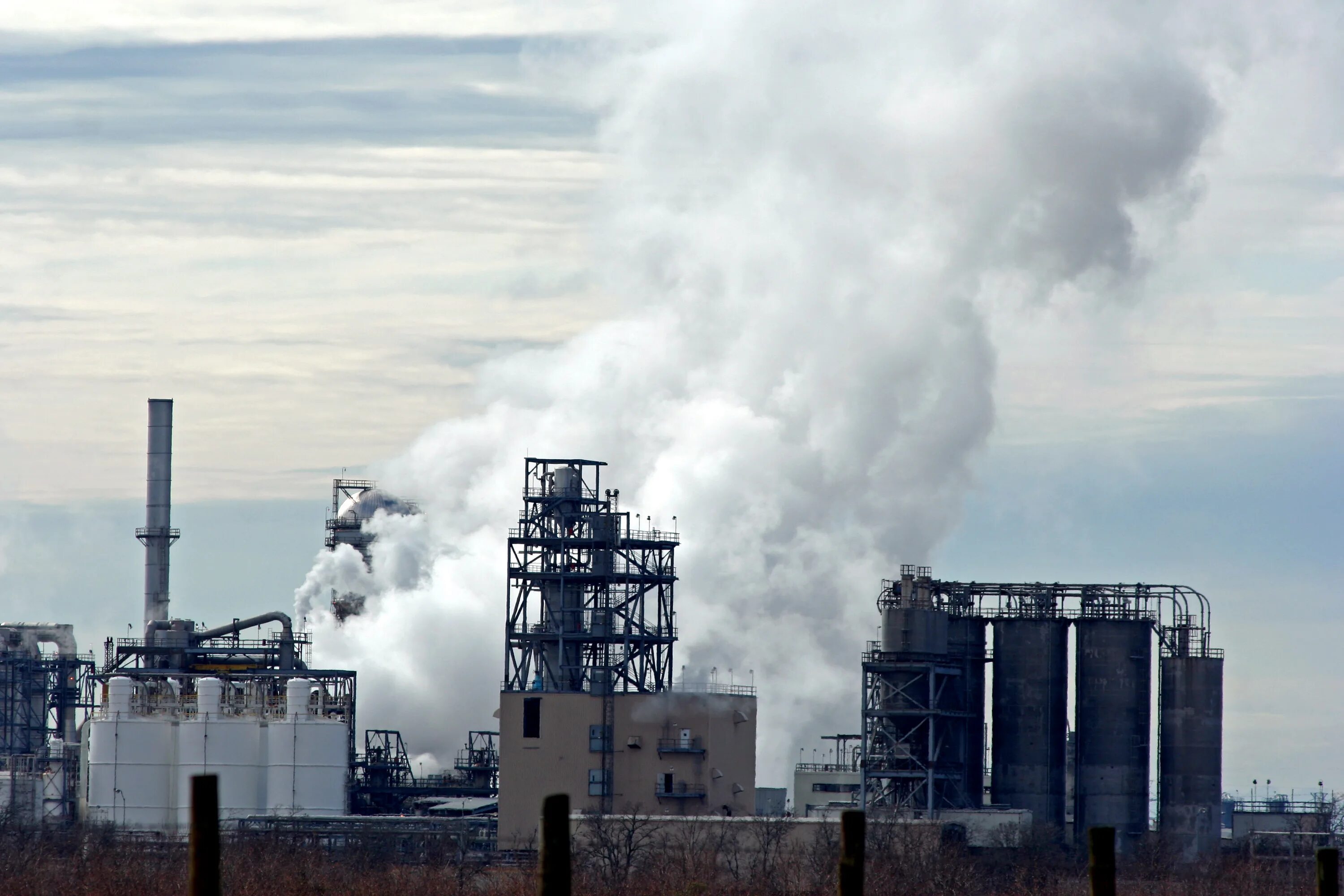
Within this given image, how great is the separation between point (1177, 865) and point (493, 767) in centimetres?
3554

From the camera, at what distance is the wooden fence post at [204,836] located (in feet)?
59.3

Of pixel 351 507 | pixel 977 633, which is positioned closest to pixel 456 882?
pixel 977 633

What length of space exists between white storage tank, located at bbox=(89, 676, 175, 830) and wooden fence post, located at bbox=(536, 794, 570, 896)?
78.2 metres

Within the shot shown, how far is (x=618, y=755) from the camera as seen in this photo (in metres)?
88.4

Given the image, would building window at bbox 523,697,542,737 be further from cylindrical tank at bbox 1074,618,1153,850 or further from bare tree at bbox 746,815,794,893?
cylindrical tank at bbox 1074,618,1153,850

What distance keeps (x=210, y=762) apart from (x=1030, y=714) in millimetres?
37900

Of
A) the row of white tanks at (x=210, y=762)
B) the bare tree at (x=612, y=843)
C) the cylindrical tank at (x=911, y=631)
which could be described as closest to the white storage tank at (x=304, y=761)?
the row of white tanks at (x=210, y=762)

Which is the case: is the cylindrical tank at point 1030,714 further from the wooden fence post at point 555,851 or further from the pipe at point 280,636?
the wooden fence post at point 555,851

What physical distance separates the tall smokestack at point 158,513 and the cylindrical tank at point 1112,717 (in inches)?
2003

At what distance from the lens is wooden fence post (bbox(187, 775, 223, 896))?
18078 millimetres

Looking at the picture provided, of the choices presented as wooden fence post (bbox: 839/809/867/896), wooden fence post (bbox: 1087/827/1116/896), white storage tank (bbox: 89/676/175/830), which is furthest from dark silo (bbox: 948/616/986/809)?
wooden fence post (bbox: 839/809/867/896)

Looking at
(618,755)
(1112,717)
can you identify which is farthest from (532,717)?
(1112,717)

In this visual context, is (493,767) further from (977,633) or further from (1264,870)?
(1264,870)

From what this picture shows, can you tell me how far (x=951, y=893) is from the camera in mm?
72938
